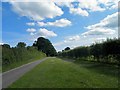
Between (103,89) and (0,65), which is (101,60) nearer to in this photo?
(0,65)

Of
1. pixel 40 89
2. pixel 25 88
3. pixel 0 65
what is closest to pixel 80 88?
pixel 40 89

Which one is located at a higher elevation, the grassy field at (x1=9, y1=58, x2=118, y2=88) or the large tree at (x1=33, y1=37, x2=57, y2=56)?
the large tree at (x1=33, y1=37, x2=57, y2=56)

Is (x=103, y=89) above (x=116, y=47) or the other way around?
the other way around

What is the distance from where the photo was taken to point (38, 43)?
167 meters

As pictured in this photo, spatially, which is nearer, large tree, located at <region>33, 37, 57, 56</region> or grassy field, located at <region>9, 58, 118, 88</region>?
grassy field, located at <region>9, 58, 118, 88</region>

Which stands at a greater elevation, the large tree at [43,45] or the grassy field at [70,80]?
the large tree at [43,45]

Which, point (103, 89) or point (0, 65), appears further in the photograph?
point (0, 65)

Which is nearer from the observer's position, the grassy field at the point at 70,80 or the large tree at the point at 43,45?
the grassy field at the point at 70,80

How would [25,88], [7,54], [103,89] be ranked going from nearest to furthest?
[103,89]
[25,88]
[7,54]

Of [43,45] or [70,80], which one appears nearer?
[70,80]

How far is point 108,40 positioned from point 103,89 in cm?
2892

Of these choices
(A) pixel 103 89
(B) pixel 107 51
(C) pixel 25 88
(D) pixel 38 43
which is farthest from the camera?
(D) pixel 38 43

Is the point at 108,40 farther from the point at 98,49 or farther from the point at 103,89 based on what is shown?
the point at 103,89

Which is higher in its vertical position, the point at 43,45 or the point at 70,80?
the point at 43,45
